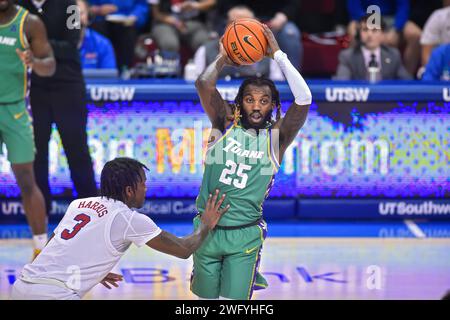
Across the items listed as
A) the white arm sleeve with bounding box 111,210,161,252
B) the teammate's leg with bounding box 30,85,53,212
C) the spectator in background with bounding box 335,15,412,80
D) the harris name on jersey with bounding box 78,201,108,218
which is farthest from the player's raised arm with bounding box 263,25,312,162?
the spectator in background with bounding box 335,15,412,80

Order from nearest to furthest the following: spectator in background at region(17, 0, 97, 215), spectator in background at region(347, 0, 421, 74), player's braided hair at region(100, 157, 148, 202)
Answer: player's braided hair at region(100, 157, 148, 202)
spectator in background at region(17, 0, 97, 215)
spectator in background at region(347, 0, 421, 74)

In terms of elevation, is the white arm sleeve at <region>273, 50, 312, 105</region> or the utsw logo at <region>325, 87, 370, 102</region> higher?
the white arm sleeve at <region>273, 50, 312, 105</region>

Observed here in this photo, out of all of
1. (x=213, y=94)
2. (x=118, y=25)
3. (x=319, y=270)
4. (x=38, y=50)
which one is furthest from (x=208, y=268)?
(x=118, y=25)

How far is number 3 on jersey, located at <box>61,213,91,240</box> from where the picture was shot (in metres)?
4.98

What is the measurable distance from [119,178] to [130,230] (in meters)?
0.27

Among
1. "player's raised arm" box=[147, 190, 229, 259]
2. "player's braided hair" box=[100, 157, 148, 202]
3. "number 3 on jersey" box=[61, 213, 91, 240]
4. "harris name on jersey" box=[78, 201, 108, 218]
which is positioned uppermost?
"player's braided hair" box=[100, 157, 148, 202]

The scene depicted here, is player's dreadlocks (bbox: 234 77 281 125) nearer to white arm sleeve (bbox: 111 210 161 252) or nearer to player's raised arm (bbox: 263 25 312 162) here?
player's raised arm (bbox: 263 25 312 162)

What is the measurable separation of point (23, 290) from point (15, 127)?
2.94 meters

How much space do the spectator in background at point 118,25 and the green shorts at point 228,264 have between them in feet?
18.0

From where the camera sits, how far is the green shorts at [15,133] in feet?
25.0

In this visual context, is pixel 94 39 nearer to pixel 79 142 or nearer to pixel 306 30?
pixel 79 142

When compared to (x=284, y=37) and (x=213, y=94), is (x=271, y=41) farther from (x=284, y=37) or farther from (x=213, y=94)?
(x=284, y=37)

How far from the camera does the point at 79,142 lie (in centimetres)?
827

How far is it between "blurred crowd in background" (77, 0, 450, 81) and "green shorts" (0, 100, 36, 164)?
1962 millimetres
